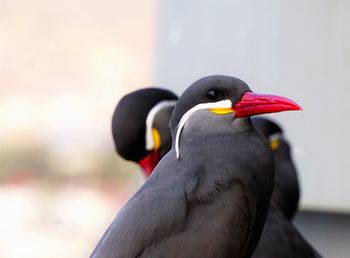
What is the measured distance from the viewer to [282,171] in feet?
11.0

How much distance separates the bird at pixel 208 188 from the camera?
183 cm

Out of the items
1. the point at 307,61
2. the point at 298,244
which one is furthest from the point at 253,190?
the point at 307,61

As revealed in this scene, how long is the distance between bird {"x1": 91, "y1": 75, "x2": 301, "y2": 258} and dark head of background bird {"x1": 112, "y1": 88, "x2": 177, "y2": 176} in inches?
31.1

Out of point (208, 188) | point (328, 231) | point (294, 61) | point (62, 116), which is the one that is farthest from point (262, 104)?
point (62, 116)

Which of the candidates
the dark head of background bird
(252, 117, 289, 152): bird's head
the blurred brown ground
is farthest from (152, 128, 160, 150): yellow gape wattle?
the blurred brown ground

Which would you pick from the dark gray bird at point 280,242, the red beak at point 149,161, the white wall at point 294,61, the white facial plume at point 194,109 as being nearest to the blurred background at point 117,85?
the white wall at point 294,61

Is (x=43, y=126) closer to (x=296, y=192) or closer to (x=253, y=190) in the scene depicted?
(x=296, y=192)

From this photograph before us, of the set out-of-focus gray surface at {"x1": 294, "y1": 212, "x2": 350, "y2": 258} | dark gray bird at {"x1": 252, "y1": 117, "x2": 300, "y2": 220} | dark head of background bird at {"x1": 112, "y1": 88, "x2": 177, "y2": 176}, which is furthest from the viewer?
out-of-focus gray surface at {"x1": 294, "y1": 212, "x2": 350, "y2": 258}

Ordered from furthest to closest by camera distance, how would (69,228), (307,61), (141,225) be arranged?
(69,228) → (307,61) → (141,225)

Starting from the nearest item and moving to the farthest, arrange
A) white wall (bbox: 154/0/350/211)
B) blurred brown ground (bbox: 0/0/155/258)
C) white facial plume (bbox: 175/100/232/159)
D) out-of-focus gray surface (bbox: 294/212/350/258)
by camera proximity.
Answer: white facial plume (bbox: 175/100/232/159) → white wall (bbox: 154/0/350/211) → out-of-focus gray surface (bbox: 294/212/350/258) → blurred brown ground (bbox: 0/0/155/258)

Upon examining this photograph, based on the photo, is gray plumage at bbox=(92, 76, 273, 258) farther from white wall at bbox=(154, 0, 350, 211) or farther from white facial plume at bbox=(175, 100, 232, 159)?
white wall at bbox=(154, 0, 350, 211)

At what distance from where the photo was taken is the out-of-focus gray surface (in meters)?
3.77

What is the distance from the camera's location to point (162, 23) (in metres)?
3.74

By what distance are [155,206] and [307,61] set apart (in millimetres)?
1897
